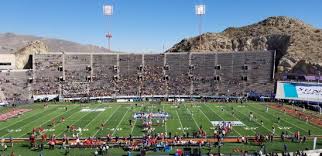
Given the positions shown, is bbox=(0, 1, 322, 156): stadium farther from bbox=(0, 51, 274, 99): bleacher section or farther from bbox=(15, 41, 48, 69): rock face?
bbox=(15, 41, 48, 69): rock face

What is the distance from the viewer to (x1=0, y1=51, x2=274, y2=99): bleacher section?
249 feet

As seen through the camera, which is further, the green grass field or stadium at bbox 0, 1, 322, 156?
the green grass field

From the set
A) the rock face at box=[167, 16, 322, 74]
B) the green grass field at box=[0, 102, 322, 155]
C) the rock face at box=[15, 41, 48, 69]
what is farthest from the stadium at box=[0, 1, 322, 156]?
the rock face at box=[167, 16, 322, 74]

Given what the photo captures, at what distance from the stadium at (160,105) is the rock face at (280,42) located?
735 millimetres

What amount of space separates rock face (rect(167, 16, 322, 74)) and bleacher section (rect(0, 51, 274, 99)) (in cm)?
1094

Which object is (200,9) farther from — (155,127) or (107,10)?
(155,127)

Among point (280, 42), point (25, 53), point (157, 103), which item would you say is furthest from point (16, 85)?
point (280, 42)

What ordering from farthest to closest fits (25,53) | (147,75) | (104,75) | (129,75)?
(25,53) < (129,75) < (147,75) < (104,75)

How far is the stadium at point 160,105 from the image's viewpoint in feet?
114

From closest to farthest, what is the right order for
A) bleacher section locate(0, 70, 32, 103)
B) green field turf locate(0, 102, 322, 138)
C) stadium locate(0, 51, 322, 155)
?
stadium locate(0, 51, 322, 155)
green field turf locate(0, 102, 322, 138)
bleacher section locate(0, 70, 32, 103)

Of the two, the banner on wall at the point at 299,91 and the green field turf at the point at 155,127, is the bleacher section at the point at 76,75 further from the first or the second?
the banner on wall at the point at 299,91

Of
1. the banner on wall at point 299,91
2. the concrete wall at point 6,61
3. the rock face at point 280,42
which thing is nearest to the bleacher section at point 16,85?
the concrete wall at point 6,61

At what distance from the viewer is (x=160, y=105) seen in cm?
6347

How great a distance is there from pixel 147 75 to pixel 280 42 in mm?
38005
